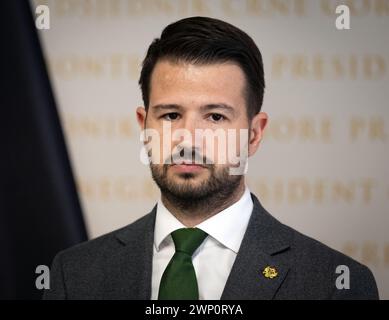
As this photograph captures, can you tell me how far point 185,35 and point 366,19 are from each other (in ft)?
2.13

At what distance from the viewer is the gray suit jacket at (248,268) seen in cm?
155

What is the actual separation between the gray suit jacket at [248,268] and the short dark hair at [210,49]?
34 cm

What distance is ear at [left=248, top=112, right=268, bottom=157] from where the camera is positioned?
1.69m

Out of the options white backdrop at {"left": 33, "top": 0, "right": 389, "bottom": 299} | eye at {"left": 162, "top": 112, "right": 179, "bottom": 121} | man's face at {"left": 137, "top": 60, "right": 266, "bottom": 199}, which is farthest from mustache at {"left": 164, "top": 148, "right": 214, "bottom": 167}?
white backdrop at {"left": 33, "top": 0, "right": 389, "bottom": 299}

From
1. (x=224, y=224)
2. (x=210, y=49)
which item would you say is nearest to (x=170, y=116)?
(x=210, y=49)

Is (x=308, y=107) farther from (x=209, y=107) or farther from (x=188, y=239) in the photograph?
(x=188, y=239)

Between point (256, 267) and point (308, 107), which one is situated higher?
point (308, 107)

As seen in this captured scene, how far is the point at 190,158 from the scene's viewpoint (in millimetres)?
1586

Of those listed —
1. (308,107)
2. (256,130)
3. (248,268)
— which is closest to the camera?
Answer: (248,268)

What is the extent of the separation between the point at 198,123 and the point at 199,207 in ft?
0.78

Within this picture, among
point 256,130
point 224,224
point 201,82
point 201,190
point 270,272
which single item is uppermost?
point 201,82

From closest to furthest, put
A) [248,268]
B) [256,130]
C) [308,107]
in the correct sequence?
1. [248,268]
2. [256,130]
3. [308,107]
